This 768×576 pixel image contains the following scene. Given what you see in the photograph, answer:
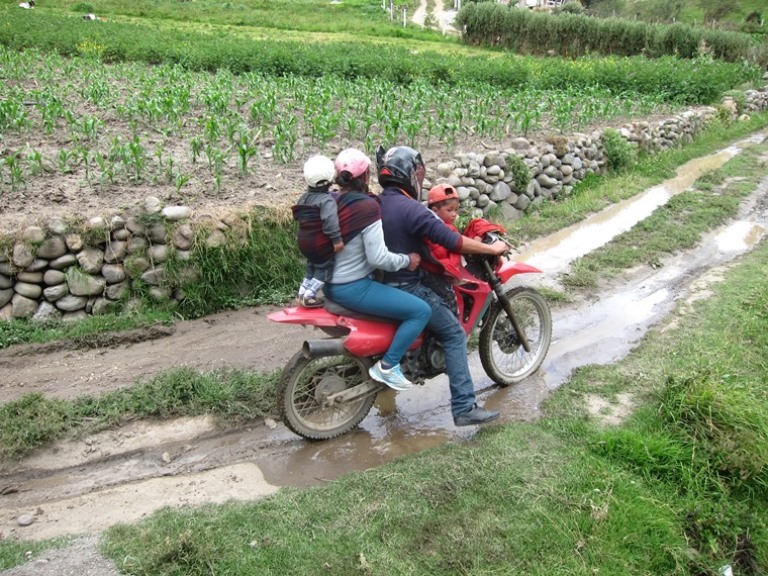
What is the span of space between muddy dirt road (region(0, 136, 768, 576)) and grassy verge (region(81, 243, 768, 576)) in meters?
0.32

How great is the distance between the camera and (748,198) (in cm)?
1101

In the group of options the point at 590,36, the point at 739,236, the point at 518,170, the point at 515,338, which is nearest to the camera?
the point at 515,338

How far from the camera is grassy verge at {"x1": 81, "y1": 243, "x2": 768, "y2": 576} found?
3.56 meters

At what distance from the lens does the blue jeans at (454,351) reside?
15.4ft

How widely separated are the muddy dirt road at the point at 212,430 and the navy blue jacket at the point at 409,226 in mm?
1460

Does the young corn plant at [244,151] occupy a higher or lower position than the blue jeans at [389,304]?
higher

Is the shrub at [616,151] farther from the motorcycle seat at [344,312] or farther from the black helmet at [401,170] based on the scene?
the motorcycle seat at [344,312]

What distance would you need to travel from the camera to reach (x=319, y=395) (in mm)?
4699

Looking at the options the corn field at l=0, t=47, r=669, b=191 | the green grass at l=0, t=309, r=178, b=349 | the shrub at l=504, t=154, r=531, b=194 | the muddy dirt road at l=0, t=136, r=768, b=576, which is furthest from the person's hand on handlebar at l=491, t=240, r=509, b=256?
the shrub at l=504, t=154, r=531, b=194

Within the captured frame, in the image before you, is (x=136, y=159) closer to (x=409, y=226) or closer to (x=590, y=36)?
(x=409, y=226)

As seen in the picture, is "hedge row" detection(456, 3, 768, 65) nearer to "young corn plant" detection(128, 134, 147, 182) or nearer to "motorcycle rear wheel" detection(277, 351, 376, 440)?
"young corn plant" detection(128, 134, 147, 182)

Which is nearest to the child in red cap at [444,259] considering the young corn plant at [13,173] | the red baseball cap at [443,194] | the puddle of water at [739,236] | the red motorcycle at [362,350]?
the red baseball cap at [443,194]

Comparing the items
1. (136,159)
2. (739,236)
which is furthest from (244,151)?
(739,236)

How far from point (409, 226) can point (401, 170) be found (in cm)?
38
